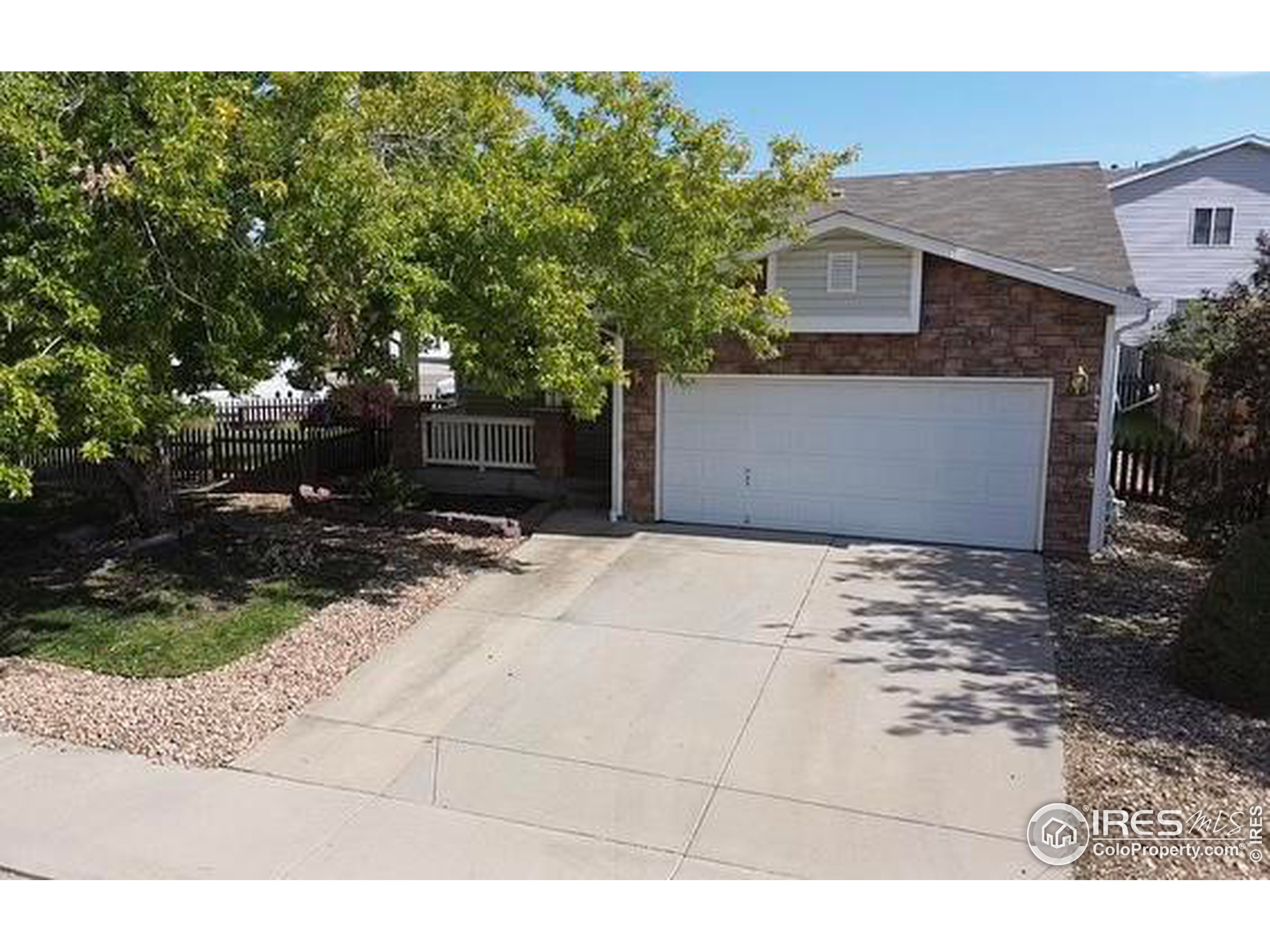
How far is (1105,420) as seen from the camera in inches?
404

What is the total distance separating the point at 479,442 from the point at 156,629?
6.12 metres

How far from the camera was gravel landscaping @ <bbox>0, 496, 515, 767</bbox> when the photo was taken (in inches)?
248

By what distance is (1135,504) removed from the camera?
12938 mm

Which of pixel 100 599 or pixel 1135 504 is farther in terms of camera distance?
pixel 1135 504

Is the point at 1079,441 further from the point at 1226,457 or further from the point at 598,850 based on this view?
the point at 598,850

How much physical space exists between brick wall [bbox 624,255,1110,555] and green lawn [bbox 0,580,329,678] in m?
6.69

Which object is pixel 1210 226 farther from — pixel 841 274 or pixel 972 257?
pixel 841 274

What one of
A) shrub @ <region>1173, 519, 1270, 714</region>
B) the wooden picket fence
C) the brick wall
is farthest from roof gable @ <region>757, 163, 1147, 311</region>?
the wooden picket fence

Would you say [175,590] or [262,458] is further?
[262,458]

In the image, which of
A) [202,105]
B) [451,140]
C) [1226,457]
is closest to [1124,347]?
[1226,457]

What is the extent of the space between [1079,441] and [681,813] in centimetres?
720

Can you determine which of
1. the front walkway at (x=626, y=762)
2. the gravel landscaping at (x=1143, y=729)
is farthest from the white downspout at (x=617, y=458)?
the gravel landscaping at (x=1143, y=729)

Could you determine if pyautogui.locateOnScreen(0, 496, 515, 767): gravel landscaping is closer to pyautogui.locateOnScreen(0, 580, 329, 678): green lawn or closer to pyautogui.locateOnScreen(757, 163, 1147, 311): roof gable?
pyautogui.locateOnScreen(0, 580, 329, 678): green lawn

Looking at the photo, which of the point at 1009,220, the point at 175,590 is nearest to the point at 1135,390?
the point at 1009,220
